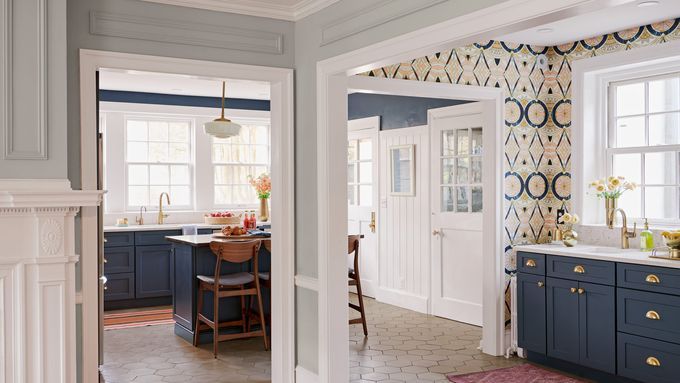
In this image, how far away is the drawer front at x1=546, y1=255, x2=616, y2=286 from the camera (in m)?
4.57

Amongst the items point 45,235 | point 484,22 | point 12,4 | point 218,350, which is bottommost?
point 218,350

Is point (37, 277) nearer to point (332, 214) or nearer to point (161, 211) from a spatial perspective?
point (332, 214)

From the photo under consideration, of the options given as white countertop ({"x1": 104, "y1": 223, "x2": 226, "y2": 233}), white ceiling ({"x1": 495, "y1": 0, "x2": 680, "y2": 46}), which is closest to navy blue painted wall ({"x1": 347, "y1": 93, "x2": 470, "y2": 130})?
white ceiling ({"x1": 495, "y1": 0, "x2": 680, "y2": 46})

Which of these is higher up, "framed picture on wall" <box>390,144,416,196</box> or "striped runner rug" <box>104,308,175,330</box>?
"framed picture on wall" <box>390,144,416,196</box>

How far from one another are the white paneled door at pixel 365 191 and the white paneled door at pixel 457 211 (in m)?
1.17

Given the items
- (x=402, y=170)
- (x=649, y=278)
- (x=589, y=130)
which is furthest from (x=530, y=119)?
(x=402, y=170)

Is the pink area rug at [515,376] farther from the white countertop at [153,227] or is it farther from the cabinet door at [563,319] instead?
the white countertop at [153,227]

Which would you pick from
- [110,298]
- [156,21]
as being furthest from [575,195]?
[110,298]

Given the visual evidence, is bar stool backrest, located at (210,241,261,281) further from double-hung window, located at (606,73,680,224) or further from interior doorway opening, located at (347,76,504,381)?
double-hung window, located at (606,73,680,224)

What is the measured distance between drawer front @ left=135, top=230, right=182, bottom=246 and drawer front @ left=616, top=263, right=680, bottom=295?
5.27m

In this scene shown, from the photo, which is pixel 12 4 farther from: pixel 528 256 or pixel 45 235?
A: pixel 528 256

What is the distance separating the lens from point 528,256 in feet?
17.0

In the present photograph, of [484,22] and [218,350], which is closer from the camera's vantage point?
[484,22]

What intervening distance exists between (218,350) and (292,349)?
4.28ft
